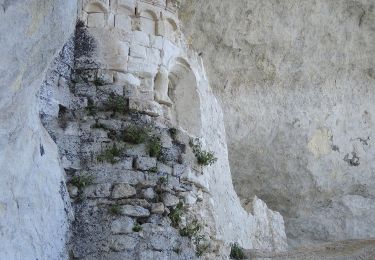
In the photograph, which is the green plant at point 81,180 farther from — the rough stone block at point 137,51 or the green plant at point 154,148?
the rough stone block at point 137,51

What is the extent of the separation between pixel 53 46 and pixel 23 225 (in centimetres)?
141

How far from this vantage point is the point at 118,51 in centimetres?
642

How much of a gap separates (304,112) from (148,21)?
457 cm

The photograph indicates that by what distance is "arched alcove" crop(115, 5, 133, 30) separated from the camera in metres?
6.61

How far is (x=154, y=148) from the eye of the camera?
19.5 ft

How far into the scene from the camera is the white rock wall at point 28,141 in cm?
383

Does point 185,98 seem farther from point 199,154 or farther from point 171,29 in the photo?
point 199,154

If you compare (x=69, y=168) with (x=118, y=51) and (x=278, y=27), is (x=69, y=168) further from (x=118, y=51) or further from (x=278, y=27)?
(x=278, y=27)

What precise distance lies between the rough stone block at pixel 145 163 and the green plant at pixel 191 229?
2.06 feet

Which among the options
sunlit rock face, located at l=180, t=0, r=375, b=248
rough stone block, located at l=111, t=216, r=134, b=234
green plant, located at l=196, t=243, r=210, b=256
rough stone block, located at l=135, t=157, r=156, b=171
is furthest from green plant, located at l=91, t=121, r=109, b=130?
sunlit rock face, located at l=180, t=0, r=375, b=248

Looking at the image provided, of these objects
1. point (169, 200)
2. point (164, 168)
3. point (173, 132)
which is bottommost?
point (169, 200)

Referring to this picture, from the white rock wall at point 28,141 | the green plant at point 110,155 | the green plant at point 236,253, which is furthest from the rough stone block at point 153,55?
the green plant at point 236,253

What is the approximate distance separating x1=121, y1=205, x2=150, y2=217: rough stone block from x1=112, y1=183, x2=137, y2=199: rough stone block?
11cm

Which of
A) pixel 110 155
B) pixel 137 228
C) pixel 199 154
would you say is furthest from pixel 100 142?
pixel 199 154
